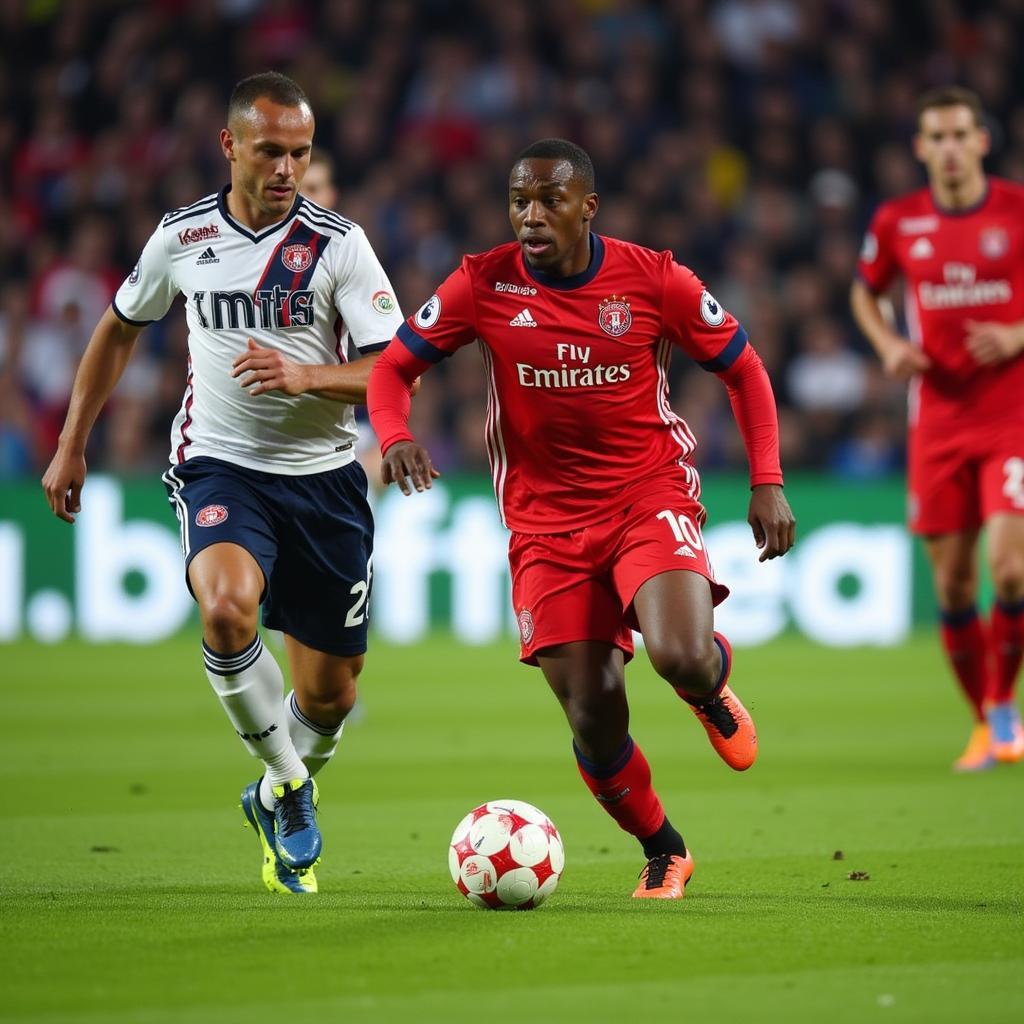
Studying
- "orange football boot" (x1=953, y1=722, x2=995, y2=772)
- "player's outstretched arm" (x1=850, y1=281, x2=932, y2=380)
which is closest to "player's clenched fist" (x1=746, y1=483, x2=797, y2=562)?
"player's outstretched arm" (x1=850, y1=281, x2=932, y2=380)

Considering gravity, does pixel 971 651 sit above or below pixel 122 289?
below

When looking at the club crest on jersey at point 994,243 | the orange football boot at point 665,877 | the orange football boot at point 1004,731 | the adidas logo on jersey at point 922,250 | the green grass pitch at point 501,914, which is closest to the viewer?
the green grass pitch at point 501,914

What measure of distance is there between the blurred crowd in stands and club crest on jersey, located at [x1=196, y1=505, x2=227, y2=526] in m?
9.85

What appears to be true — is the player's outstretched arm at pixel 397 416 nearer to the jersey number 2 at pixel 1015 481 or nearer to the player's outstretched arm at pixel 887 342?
the player's outstretched arm at pixel 887 342

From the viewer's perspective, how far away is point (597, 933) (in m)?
4.78

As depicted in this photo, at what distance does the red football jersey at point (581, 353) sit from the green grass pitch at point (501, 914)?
126 cm

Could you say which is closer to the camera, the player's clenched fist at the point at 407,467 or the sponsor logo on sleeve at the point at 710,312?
the player's clenched fist at the point at 407,467

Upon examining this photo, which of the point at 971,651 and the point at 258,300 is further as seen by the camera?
the point at 971,651

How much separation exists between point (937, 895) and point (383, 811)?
279 cm

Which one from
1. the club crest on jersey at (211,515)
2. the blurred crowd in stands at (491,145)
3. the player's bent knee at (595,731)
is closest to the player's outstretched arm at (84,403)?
the club crest on jersey at (211,515)

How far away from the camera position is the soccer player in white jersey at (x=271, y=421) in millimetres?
5656

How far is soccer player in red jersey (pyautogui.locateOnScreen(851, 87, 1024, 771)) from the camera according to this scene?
8.84 m

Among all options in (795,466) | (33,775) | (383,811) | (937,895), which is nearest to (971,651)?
(383,811)

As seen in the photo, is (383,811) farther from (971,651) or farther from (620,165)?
(620,165)
